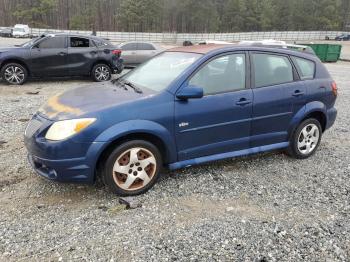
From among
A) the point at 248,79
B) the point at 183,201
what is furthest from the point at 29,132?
the point at 248,79

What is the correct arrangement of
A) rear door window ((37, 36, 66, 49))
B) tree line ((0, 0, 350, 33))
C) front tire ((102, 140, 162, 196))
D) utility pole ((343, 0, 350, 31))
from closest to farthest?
front tire ((102, 140, 162, 196)) → rear door window ((37, 36, 66, 49)) → tree line ((0, 0, 350, 33)) → utility pole ((343, 0, 350, 31))

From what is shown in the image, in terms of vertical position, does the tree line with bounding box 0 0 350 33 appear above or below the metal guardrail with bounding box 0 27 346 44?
above

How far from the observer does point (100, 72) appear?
12.2 meters

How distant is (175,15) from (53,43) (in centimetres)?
6659

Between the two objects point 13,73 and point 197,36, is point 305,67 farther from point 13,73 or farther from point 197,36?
point 197,36

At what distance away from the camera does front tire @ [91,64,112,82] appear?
12.0m

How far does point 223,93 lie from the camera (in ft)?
14.7

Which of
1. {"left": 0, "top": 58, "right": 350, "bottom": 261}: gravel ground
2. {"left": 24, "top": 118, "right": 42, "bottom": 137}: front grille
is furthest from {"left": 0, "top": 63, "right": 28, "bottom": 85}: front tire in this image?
{"left": 24, "top": 118, "right": 42, "bottom": 137}: front grille

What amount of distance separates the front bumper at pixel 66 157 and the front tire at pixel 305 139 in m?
2.88

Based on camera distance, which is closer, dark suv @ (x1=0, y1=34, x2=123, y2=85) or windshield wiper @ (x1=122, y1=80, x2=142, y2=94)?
windshield wiper @ (x1=122, y1=80, x2=142, y2=94)

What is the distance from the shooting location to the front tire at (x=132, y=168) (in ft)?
12.8

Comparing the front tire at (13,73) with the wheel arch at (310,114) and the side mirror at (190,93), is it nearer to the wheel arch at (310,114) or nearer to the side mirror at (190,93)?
the side mirror at (190,93)

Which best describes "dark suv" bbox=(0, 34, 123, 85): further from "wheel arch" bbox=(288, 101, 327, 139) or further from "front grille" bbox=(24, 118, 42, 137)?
"wheel arch" bbox=(288, 101, 327, 139)

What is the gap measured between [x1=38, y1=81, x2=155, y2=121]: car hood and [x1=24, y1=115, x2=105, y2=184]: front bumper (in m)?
0.22
